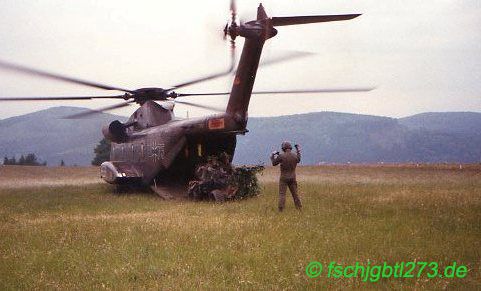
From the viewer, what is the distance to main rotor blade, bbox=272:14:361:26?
11469 mm

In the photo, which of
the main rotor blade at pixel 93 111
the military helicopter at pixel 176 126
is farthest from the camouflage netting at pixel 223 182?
the main rotor blade at pixel 93 111

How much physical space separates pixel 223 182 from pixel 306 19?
7259 mm

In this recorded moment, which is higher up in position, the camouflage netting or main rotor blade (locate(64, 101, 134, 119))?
main rotor blade (locate(64, 101, 134, 119))

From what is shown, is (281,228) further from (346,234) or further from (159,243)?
(159,243)

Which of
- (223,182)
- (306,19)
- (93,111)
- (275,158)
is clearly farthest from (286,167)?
(93,111)

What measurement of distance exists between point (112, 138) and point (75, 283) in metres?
17.1

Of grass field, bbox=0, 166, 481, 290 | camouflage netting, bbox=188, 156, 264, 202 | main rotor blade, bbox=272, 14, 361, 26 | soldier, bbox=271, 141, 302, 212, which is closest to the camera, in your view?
grass field, bbox=0, 166, 481, 290

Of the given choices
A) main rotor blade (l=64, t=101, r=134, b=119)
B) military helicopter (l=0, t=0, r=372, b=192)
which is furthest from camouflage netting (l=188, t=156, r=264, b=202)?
main rotor blade (l=64, t=101, r=134, b=119)

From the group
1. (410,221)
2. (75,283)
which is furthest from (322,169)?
(75,283)

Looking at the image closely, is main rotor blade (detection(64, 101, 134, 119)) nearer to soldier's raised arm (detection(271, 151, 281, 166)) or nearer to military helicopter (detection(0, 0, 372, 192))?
military helicopter (detection(0, 0, 372, 192))

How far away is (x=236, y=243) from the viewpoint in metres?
8.66

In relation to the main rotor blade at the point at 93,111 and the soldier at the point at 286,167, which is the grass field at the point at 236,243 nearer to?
the soldier at the point at 286,167

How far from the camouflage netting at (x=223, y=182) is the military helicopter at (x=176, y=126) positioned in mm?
1282

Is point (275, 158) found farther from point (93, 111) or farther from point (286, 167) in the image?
point (93, 111)
